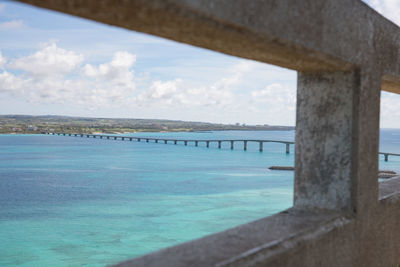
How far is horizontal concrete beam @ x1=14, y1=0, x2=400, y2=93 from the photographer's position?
1390 millimetres

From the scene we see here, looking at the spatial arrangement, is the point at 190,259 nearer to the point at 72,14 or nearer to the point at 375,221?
the point at 72,14

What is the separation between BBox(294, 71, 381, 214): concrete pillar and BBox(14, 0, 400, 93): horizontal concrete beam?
130mm

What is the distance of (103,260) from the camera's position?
52.4ft

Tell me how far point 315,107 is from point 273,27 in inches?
37.1

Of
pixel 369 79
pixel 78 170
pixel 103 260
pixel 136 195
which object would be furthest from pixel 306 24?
pixel 78 170

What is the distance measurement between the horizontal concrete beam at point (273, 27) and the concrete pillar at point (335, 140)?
13 cm

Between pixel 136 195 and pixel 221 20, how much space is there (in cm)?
2723

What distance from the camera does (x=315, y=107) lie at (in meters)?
2.58

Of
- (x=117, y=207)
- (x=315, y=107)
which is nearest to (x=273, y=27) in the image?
(x=315, y=107)

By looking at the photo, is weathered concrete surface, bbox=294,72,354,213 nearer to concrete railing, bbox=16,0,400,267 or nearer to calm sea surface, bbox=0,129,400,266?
concrete railing, bbox=16,0,400,267

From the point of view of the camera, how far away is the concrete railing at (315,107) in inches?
60.9

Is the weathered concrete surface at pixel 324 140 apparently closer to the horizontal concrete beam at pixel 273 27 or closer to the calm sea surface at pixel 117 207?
the horizontal concrete beam at pixel 273 27

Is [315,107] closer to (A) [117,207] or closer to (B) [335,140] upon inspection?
(B) [335,140]

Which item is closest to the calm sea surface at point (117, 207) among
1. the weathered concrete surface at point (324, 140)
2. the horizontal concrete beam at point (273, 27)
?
the weathered concrete surface at point (324, 140)
